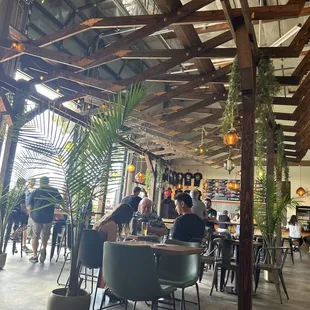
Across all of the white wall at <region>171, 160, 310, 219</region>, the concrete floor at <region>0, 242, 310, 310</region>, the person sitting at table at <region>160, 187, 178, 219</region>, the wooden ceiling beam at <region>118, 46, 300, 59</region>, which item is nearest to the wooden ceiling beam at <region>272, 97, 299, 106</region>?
the wooden ceiling beam at <region>118, 46, 300, 59</region>

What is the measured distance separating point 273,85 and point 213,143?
591 centimetres

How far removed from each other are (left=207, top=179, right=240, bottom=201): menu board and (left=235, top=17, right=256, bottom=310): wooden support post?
35.5ft

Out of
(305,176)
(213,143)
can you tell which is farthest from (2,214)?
(305,176)

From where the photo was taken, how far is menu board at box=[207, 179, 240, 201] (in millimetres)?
14203

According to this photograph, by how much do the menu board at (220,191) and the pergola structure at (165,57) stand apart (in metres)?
4.49

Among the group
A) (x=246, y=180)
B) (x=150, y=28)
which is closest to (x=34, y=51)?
(x=150, y=28)

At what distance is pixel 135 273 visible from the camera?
239 centimetres

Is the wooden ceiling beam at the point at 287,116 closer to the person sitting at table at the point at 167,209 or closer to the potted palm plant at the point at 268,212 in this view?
the potted palm plant at the point at 268,212

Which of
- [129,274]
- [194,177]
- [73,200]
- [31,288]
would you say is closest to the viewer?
Answer: [129,274]

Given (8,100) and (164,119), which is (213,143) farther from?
(8,100)

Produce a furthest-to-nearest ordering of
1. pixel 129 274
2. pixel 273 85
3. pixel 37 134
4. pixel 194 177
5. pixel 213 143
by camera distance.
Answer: pixel 194 177 → pixel 213 143 → pixel 273 85 → pixel 37 134 → pixel 129 274

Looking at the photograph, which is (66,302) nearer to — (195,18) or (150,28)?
(195,18)

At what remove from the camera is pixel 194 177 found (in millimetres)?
14469

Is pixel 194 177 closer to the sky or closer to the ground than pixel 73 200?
closer to the sky
